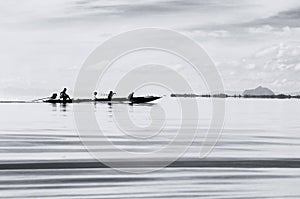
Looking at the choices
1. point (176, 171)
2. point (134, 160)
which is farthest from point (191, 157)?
point (176, 171)

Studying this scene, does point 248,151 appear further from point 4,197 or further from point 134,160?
point 4,197

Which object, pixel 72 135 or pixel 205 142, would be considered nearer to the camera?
pixel 205 142

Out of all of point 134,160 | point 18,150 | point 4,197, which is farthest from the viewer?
point 18,150

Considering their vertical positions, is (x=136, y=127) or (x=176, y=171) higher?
(x=136, y=127)

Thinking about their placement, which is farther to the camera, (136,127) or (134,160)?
(136,127)

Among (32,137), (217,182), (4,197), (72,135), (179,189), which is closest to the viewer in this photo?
(4,197)

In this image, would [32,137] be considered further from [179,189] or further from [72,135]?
[179,189]

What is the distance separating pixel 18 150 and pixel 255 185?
9412 mm

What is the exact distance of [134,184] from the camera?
12453 mm

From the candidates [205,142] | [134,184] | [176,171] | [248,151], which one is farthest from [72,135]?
[134,184]

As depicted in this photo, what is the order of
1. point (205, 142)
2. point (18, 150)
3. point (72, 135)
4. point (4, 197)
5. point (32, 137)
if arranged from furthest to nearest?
point (72, 135)
point (32, 137)
point (205, 142)
point (18, 150)
point (4, 197)

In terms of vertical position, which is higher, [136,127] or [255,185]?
[136,127]

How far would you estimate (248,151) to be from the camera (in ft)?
64.3

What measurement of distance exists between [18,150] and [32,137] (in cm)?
577
